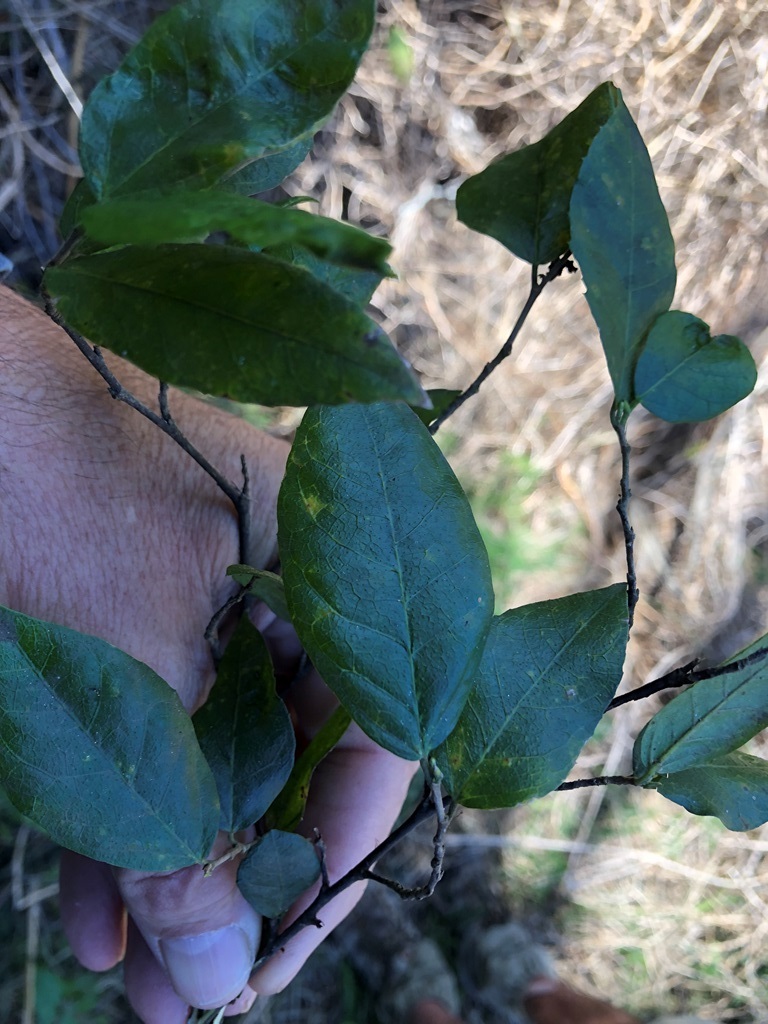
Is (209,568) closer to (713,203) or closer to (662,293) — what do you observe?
(662,293)

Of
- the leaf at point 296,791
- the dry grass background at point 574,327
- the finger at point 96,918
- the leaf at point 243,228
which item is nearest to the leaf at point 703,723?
the leaf at point 296,791

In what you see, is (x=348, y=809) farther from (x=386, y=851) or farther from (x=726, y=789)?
(x=726, y=789)

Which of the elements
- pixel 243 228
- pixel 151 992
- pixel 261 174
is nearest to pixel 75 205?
pixel 261 174

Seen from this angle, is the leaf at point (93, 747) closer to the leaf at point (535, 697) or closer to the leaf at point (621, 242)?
the leaf at point (535, 697)

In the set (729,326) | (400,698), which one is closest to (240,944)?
(400,698)

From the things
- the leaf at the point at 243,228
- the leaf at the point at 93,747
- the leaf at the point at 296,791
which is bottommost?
the leaf at the point at 296,791

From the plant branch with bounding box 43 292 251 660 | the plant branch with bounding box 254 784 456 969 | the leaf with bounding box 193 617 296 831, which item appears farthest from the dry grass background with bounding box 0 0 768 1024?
the plant branch with bounding box 254 784 456 969

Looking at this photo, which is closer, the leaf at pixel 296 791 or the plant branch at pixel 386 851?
the plant branch at pixel 386 851
